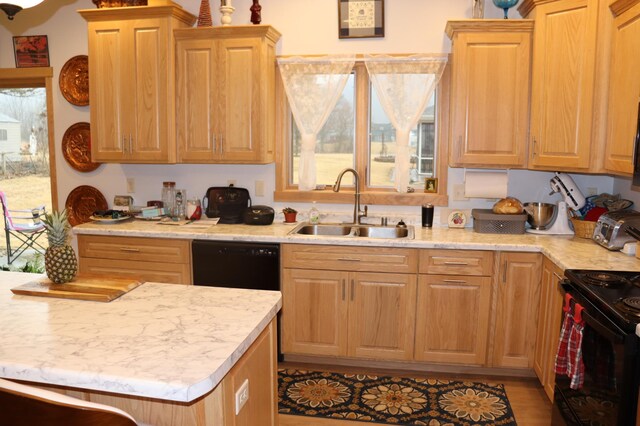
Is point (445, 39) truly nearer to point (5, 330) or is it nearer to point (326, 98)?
point (326, 98)

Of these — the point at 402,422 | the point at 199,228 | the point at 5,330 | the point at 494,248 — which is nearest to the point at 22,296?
the point at 5,330

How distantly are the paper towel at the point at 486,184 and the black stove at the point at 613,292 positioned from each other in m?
1.23

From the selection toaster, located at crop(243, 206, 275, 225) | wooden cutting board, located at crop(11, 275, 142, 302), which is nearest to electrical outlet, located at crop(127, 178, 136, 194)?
toaster, located at crop(243, 206, 275, 225)

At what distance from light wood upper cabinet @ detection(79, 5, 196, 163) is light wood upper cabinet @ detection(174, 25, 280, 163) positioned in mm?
98

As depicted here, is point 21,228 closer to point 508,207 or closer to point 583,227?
point 508,207

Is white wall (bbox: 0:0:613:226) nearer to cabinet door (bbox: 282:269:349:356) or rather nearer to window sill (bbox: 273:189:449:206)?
window sill (bbox: 273:189:449:206)

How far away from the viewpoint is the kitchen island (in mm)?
1399

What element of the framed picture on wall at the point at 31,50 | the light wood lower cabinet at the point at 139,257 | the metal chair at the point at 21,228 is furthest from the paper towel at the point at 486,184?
the metal chair at the point at 21,228

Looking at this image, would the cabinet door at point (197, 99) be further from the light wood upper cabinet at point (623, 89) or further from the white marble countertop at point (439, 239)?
the light wood upper cabinet at point (623, 89)

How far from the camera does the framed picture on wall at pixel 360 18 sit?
12.5 ft

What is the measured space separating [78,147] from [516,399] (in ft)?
12.2

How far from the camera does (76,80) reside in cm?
433

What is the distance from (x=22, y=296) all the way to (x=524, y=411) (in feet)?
8.57

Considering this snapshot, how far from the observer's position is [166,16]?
12.3ft
